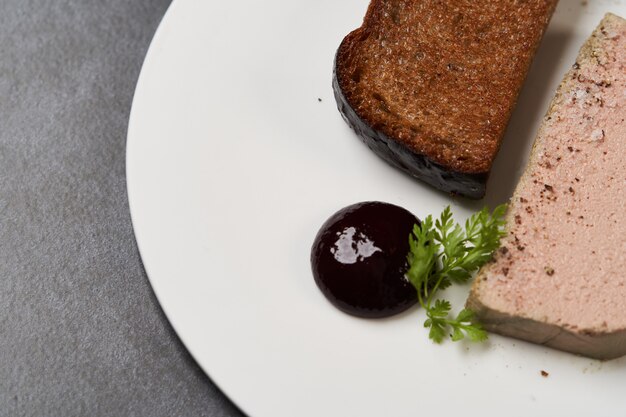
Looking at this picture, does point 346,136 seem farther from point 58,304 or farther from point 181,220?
point 58,304

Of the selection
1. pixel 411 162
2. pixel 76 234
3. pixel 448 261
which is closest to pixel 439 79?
pixel 411 162

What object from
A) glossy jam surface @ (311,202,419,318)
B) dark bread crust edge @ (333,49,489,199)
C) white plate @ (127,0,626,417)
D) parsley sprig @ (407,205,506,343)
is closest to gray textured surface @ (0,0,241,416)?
white plate @ (127,0,626,417)

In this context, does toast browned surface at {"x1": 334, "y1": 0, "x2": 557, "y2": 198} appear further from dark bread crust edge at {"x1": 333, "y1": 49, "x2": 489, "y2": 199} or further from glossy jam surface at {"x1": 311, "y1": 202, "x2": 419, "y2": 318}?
glossy jam surface at {"x1": 311, "y1": 202, "x2": 419, "y2": 318}

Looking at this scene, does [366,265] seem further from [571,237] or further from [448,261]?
[571,237]

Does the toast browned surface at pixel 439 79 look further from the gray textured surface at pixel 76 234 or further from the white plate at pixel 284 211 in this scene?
the gray textured surface at pixel 76 234

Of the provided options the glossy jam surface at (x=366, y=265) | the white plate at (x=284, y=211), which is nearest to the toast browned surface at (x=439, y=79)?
the white plate at (x=284, y=211)

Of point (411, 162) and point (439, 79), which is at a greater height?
point (439, 79)
